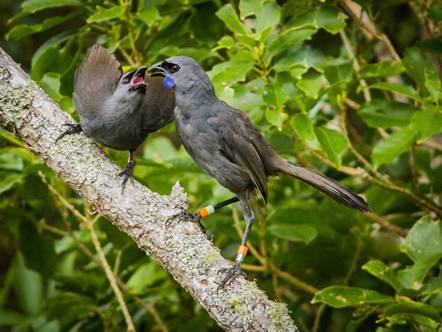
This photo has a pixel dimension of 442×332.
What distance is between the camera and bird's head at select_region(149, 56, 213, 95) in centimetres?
365

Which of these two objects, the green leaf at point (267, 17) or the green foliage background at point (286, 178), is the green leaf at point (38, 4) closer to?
the green foliage background at point (286, 178)

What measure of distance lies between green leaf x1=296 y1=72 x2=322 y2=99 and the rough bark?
2.89 ft

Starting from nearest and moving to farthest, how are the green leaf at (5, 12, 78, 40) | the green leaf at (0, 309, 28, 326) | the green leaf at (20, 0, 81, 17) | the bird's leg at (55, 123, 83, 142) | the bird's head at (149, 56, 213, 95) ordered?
the bird's leg at (55, 123, 83, 142) → the bird's head at (149, 56, 213, 95) → the green leaf at (20, 0, 81, 17) → the green leaf at (5, 12, 78, 40) → the green leaf at (0, 309, 28, 326)

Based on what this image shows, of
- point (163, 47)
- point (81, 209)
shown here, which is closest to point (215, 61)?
point (163, 47)

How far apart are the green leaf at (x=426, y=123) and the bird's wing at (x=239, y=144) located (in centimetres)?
80

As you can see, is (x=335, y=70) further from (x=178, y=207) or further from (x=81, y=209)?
(x=81, y=209)

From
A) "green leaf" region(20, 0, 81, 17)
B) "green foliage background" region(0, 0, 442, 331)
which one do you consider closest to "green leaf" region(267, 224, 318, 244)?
"green foliage background" region(0, 0, 442, 331)

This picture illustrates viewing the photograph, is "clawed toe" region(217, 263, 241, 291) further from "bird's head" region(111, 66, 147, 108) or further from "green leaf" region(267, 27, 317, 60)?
"green leaf" region(267, 27, 317, 60)

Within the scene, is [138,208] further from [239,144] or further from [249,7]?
[249,7]

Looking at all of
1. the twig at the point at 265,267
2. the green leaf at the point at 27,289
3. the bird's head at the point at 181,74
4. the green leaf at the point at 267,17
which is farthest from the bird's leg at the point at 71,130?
the green leaf at the point at 27,289

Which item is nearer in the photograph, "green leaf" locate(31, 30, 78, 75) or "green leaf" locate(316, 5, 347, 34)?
"green leaf" locate(316, 5, 347, 34)

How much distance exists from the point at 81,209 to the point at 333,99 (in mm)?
1733

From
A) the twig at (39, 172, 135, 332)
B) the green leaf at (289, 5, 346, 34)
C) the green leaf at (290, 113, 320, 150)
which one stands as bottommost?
the twig at (39, 172, 135, 332)

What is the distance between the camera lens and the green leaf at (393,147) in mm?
3828
